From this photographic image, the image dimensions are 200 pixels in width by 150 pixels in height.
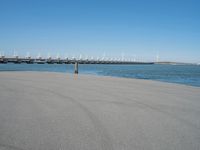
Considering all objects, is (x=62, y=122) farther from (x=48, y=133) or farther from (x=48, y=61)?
(x=48, y=61)

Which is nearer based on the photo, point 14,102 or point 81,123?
point 81,123

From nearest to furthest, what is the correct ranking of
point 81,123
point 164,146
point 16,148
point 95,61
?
point 16,148 → point 164,146 → point 81,123 → point 95,61

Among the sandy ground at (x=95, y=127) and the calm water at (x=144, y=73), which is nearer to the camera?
the sandy ground at (x=95, y=127)

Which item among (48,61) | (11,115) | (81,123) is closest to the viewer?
(81,123)

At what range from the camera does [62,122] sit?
5875mm

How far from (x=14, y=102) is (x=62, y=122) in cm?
309

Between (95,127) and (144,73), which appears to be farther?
(144,73)

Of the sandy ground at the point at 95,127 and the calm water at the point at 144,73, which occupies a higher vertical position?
the sandy ground at the point at 95,127

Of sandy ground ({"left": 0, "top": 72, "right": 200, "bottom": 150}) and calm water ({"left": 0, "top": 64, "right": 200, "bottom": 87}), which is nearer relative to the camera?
sandy ground ({"left": 0, "top": 72, "right": 200, "bottom": 150})

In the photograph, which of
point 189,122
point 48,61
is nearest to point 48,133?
point 189,122

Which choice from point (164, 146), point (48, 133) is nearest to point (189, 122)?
point (164, 146)

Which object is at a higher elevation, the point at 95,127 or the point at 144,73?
the point at 95,127

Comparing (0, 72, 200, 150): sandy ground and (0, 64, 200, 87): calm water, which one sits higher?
(0, 72, 200, 150): sandy ground

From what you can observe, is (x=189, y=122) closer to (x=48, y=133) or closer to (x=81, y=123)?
(x=81, y=123)
